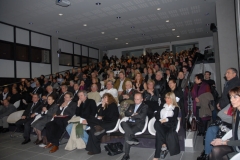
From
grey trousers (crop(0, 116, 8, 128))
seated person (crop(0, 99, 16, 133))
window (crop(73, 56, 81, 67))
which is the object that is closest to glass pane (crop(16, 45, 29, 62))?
window (crop(73, 56, 81, 67))

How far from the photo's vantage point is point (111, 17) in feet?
32.5

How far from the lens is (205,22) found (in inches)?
450

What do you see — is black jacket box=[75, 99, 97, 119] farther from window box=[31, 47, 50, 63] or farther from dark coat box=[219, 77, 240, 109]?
window box=[31, 47, 50, 63]

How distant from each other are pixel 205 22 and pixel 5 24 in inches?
457

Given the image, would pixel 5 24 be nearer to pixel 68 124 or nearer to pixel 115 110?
pixel 68 124

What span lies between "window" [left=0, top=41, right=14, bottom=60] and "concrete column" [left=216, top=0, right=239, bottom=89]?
34.5 ft

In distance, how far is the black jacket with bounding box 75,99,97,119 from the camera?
4572 millimetres

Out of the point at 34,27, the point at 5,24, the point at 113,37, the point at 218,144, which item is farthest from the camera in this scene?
the point at 113,37

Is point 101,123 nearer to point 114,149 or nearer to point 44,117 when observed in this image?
point 114,149

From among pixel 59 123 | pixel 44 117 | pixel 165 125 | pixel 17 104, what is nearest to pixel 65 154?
pixel 59 123

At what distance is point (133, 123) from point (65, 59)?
1194cm

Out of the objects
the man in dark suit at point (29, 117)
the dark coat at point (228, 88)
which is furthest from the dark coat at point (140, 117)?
the man in dark suit at point (29, 117)

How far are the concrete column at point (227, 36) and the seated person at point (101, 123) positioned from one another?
3.73m

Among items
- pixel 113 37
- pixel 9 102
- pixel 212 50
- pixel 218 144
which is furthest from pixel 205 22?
pixel 9 102
